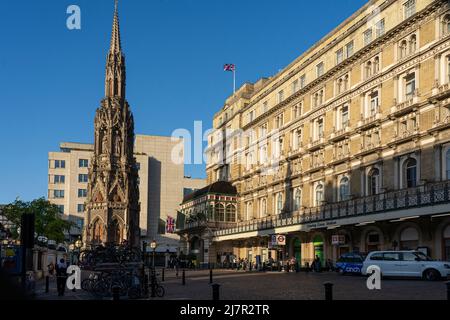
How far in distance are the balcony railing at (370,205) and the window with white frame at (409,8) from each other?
14.3 meters

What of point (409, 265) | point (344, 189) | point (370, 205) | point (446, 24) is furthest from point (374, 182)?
point (409, 265)

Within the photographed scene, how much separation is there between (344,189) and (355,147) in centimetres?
438

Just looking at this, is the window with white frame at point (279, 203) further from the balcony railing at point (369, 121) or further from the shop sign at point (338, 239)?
the balcony railing at point (369, 121)

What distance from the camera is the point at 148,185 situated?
4700 inches

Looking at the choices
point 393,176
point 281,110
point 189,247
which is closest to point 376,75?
point 393,176

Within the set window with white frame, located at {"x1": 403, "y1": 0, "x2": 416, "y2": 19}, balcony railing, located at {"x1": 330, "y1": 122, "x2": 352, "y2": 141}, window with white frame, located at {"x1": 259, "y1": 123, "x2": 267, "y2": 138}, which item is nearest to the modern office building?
window with white frame, located at {"x1": 259, "y1": 123, "x2": 267, "y2": 138}

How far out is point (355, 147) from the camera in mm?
52312

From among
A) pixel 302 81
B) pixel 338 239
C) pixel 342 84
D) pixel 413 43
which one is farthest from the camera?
pixel 302 81

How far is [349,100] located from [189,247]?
40.1 meters

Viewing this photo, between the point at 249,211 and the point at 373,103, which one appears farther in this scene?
the point at 249,211

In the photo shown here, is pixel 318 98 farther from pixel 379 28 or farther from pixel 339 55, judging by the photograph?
pixel 379 28

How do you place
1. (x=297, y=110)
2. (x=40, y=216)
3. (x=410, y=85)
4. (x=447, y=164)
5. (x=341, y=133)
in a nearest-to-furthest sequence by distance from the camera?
(x=447, y=164), (x=410, y=85), (x=341, y=133), (x=297, y=110), (x=40, y=216)

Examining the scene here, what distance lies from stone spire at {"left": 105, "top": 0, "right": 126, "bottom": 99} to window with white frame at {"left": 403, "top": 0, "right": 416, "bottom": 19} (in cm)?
2914

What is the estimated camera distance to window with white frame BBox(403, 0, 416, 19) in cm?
4628
